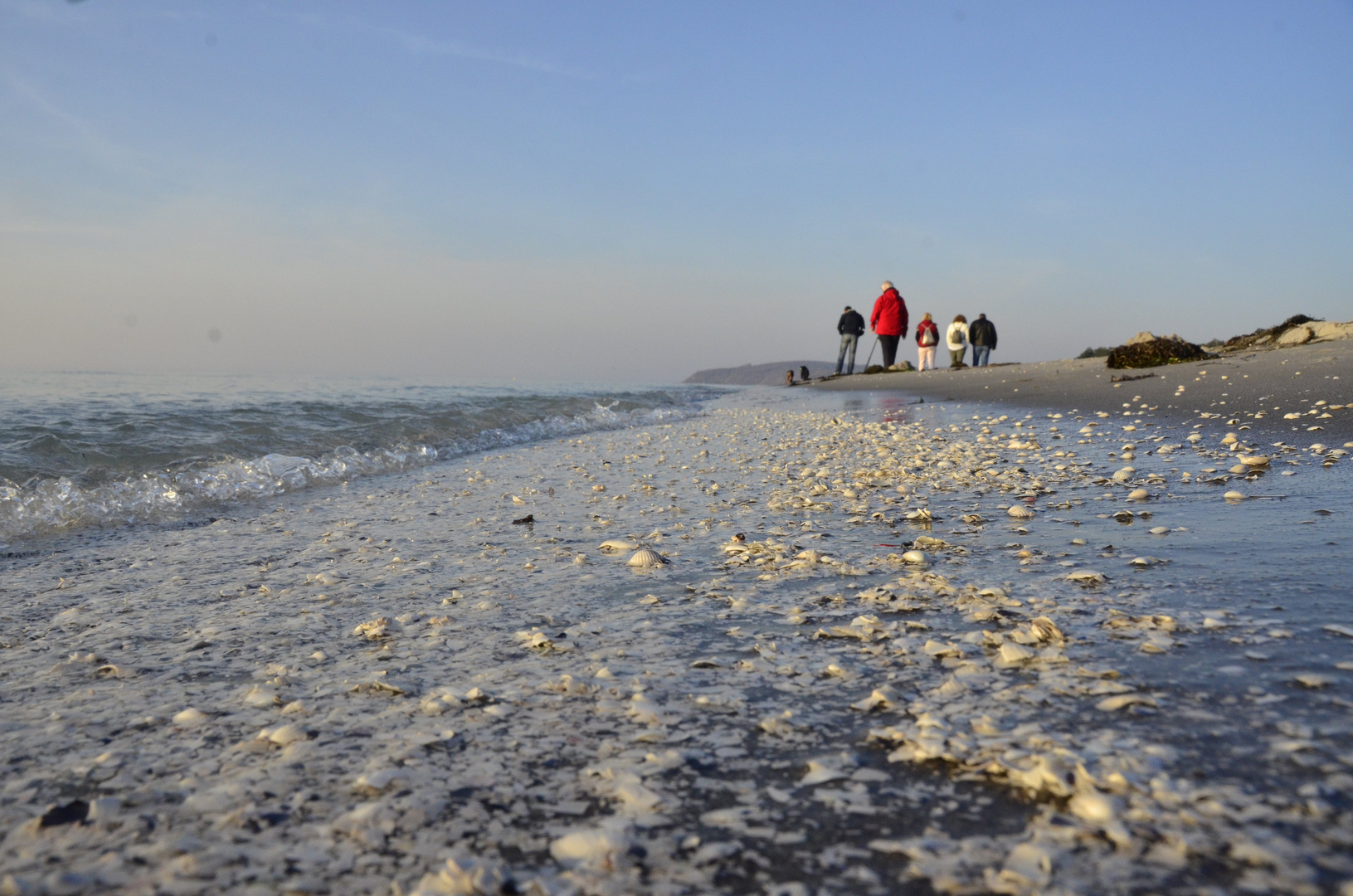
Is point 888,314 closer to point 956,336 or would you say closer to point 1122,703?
point 956,336

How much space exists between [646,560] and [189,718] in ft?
6.97

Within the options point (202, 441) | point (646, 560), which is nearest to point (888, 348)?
point (202, 441)

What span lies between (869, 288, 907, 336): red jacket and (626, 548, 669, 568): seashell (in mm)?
25275

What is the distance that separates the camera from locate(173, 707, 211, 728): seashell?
2.23m

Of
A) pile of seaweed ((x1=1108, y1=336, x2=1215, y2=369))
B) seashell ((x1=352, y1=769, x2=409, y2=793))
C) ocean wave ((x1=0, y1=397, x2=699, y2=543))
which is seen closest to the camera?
seashell ((x1=352, y1=769, x2=409, y2=793))

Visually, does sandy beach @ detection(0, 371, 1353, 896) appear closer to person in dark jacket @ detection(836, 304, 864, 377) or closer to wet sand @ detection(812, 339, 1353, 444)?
wet sand @ detection(812, 339, 1353, 444)

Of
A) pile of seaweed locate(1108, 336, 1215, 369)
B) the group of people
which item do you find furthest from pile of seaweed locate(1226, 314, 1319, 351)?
the group of people

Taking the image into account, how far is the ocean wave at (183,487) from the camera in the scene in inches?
239

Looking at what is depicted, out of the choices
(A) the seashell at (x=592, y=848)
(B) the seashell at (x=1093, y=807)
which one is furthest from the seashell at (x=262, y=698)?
(B) the seashell at (x=1093, y=807)

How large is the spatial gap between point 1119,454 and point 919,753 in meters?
5.98

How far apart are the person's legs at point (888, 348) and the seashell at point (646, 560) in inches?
1010

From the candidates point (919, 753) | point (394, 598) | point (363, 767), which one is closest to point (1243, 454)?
point (919, 753)

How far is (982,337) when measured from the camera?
96.9 feet

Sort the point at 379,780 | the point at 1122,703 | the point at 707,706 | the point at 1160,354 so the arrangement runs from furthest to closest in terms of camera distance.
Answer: the point at 1160,354 < the point at 707,706 < the point at 1122,703 < the point at 379,780
